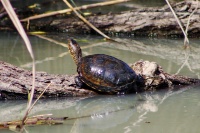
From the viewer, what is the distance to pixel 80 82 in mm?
3557

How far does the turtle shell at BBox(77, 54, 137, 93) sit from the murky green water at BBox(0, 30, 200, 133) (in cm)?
8

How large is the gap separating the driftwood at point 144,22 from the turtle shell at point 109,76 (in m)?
2.54

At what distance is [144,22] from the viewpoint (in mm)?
6078

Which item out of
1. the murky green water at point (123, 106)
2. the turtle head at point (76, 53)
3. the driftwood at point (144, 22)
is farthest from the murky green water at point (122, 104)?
the driftwood at point (144, 22)

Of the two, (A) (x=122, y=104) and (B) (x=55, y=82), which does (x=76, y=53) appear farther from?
(A) (x=122, y=104)

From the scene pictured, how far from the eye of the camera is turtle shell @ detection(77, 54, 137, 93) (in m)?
3.54

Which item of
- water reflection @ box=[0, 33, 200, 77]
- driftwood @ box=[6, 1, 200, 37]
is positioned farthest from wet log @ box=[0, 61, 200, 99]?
driftwood @ box=[6, 1, 200, 37]

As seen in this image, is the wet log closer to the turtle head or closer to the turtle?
the turtle

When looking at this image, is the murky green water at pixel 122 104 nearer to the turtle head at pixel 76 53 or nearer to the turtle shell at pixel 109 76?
the turtle shell at pixel 109 76

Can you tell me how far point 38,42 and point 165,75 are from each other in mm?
2411

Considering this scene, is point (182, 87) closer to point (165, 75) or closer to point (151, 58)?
point (165, 75)

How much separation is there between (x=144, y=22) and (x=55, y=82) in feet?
9.30

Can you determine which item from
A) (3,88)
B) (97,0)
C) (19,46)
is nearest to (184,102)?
(3,88)

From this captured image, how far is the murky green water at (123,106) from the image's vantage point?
2.80m
